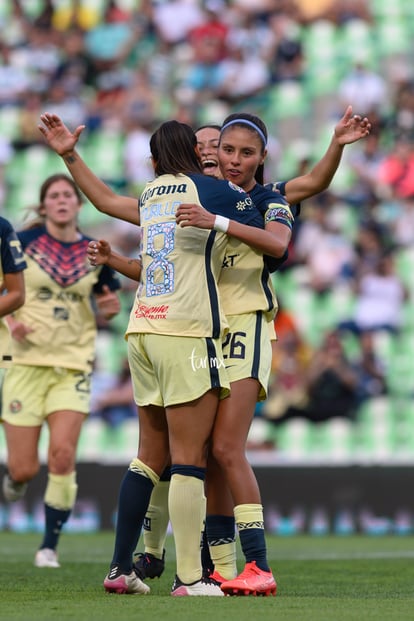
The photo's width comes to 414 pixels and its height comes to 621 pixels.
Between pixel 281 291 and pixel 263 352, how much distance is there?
894 centimetres

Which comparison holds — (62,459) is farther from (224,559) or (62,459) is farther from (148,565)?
(224,559)

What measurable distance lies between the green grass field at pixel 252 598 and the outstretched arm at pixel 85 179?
1814mm

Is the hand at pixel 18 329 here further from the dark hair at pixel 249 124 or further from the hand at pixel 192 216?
the hand at pixel 192 216

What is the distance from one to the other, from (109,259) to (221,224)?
0.75 meters

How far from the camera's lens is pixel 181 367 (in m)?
5.68

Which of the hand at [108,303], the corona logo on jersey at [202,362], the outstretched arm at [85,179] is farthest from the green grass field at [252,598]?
the outstretched arm at [85,179]

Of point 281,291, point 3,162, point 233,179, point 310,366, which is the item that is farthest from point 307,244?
point 233,179

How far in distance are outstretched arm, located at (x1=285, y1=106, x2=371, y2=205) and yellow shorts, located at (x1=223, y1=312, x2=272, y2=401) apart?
0.76 m

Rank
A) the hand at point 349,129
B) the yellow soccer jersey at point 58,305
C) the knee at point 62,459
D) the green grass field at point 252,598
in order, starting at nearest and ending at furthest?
1. the green grass field at point 252,598
2. the hand at point 349,129
3. the knee at point 62,459
4. the yellow soccer jersey at point 58,305

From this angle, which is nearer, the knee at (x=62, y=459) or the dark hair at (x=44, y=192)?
the knee at (x=62, y=459)

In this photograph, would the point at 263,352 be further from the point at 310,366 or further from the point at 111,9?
the point at 111,9

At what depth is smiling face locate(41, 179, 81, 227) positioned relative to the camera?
8.98 meters

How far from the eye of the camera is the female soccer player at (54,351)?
344 inches

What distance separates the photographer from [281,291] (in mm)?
14930
